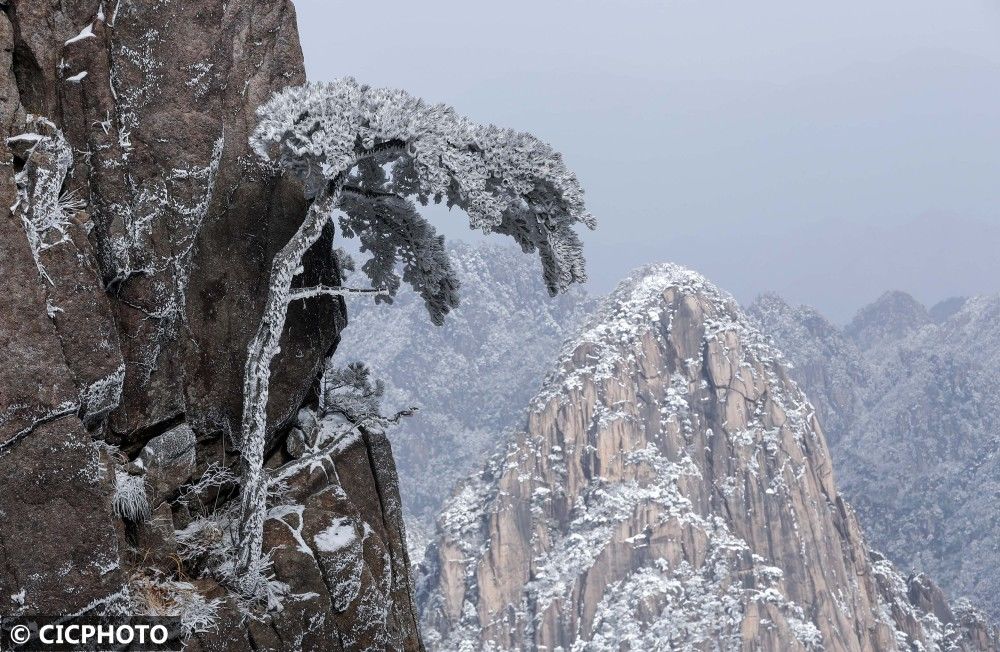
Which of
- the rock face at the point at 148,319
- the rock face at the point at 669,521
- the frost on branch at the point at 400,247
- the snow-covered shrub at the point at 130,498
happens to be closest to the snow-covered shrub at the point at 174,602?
the rock face at the point at 148,319

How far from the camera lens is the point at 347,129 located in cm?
1007

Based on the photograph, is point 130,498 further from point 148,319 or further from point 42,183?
point 42,183

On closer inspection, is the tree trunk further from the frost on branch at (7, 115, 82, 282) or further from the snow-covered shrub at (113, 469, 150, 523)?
the frost on branch at (7, 115, 82, 282)

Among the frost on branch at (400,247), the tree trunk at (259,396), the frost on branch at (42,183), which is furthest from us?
the frost on branch at (400,247)

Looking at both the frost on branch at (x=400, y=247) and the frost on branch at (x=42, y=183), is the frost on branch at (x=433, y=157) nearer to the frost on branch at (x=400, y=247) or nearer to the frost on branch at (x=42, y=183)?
the frost on branch at (x=400, y=247)

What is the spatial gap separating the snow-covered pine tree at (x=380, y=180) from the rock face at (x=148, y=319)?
2.72 ft

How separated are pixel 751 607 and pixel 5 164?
13624cm

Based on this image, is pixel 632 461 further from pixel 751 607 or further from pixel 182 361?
pixel 182 361

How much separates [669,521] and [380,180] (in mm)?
138907

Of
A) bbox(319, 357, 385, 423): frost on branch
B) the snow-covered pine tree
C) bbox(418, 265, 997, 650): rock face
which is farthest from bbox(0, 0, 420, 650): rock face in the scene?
bbox(418, 265, 997, 650): rock face

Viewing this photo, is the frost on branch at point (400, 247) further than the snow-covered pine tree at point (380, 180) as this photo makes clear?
Yes

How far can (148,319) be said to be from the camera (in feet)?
36.0

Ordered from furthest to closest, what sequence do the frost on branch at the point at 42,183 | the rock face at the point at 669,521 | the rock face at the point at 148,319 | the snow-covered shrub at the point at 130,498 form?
1. the rock face at the point at 669,521
2. the snow-covered shrub at the point at 130,498
3. the frost on branch at the point at 42,183
4. the rock face at the point at 148,319

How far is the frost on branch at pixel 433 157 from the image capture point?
10062mm
